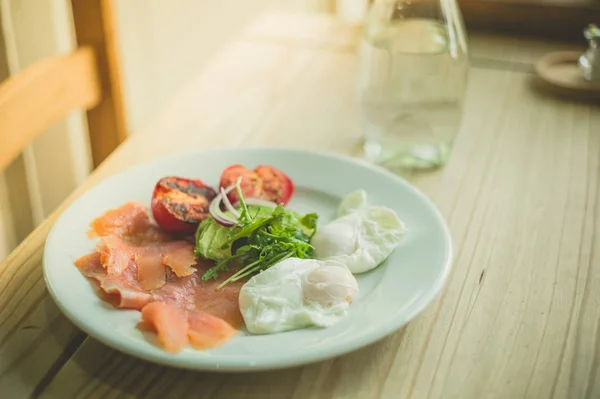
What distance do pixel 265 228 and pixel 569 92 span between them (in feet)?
2.60

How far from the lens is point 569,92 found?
1.32m

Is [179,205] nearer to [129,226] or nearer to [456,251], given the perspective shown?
[129,226]

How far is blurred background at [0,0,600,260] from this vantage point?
56.2 inches

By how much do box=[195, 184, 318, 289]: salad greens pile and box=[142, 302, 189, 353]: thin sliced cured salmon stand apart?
0.08 metres

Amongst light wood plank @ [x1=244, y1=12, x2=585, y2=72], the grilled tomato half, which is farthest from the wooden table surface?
the grilled tomato half

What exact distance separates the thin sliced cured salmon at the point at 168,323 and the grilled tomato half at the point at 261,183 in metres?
0.24

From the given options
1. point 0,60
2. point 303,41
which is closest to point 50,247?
point 0,60

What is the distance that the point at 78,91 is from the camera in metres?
1.23

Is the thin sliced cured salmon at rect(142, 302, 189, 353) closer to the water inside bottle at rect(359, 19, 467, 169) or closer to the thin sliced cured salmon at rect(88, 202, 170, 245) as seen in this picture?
the thin sliced cured salmon at rect(88, 202, 170, 245)

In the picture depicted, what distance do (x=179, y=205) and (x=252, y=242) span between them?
117 millimetres

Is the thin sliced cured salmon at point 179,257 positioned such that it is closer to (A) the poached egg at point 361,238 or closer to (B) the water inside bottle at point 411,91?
(A) the poached egg at point 361,238

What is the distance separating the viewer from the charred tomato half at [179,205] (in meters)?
0.84

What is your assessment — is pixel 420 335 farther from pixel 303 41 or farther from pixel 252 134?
pixel 303 41

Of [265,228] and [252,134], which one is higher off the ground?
[265,228]
